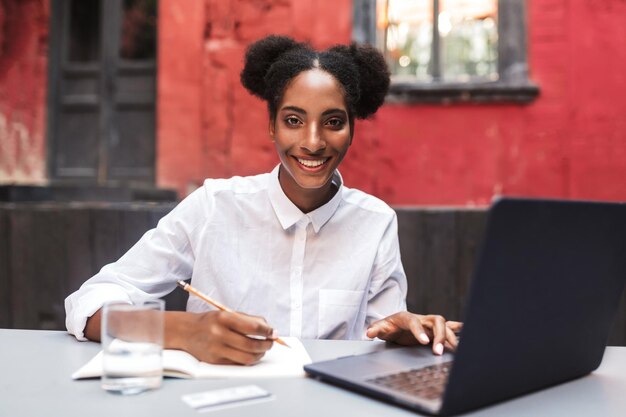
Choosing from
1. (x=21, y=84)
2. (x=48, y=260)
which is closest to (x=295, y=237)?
(x=48, y=260)

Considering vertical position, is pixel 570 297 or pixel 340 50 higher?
pixel 340 50

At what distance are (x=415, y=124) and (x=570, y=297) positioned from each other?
11.4ft

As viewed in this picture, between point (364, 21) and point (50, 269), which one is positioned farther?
point (364, 21)

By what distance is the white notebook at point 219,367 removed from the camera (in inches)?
37.4

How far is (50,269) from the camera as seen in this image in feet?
9.42

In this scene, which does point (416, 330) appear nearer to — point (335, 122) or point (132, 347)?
point (132, 347)

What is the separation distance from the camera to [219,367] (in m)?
1.00

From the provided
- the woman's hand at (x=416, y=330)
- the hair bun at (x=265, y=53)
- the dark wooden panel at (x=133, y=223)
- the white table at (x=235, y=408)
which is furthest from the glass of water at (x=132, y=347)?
the dark wooden panel at (x=133, y=223)

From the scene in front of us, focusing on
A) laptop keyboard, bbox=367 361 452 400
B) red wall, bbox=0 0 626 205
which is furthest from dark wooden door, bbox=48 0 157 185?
laptop keyboard, bbox=367 361 452 400

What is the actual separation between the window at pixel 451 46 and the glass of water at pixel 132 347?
356 centimetres

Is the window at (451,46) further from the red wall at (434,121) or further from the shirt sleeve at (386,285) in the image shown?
the shirt sleeve at (386,285)

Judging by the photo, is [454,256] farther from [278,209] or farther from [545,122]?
[545,122]

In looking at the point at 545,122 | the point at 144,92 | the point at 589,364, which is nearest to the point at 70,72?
the point at 144,92

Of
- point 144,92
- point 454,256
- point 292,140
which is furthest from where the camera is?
point 144,92
